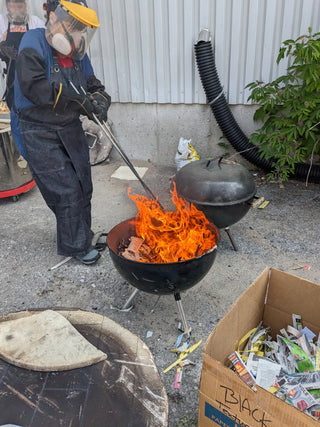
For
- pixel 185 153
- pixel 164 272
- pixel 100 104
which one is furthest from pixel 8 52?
pixel 164 272

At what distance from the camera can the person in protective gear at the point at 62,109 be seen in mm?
2615

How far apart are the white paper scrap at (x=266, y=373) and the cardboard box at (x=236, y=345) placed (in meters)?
0.17

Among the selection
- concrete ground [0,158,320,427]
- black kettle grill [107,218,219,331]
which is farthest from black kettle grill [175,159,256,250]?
black kettle grill [107,218,219,331]

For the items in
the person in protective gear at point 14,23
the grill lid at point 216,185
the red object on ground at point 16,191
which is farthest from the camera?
the red object on ground at point 16,191

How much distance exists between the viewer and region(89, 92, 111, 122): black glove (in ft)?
9.80

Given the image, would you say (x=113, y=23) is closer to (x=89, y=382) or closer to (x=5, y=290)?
(x=5, y=290)

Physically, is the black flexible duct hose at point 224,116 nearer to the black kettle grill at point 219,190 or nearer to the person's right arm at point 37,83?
the black kettle grill at point 219,190

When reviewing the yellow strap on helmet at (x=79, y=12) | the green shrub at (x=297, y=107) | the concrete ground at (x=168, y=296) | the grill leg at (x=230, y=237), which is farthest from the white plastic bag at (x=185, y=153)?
the yellow strap on helmet at (x=79, y=12)

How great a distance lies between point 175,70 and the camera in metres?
5.24

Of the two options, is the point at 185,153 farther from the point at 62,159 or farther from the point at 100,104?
the point at 62,159

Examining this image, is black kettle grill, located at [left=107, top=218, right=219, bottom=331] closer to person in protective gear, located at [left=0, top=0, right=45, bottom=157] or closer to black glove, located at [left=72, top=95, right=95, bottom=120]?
black glove, located at [left=72, top=95, right=95, bottom=120]

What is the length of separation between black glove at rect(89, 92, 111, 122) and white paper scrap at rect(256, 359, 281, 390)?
227 centimetres

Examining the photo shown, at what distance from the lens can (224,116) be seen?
500 centimetres

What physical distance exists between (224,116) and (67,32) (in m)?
2.88
